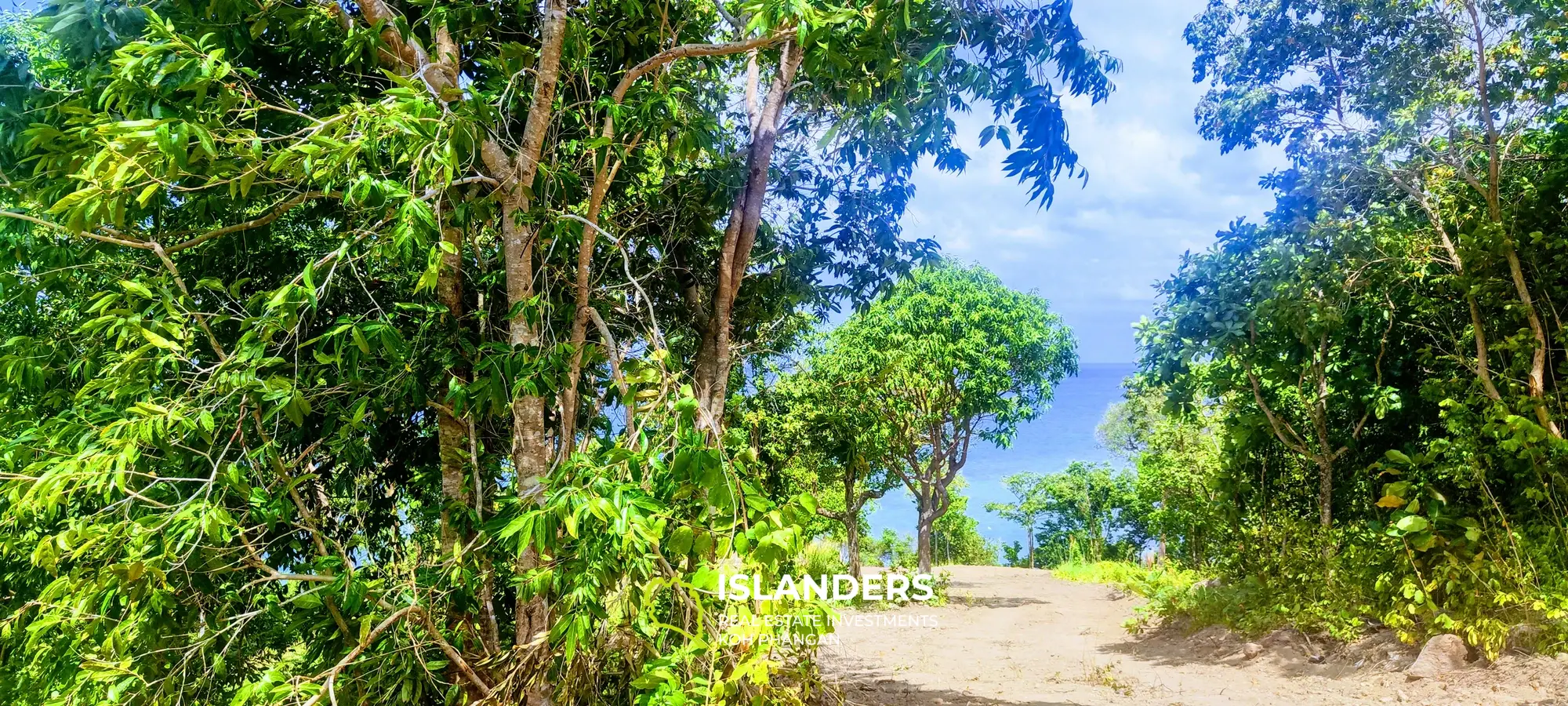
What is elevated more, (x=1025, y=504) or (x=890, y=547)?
(x=1025, y=504)

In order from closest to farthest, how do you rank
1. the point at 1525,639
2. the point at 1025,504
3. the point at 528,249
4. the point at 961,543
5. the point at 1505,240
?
the point at 528,249, the point at 1525,639, the point at 1505,240, the point at 1025,504, the point at 961,543

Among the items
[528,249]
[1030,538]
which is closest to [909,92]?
[528,249]

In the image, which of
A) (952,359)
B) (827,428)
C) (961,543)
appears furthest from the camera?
(961,543)

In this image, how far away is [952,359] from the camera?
10953 mm

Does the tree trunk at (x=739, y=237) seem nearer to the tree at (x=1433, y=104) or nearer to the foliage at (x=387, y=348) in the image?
the foliage at (x=387, y=348)

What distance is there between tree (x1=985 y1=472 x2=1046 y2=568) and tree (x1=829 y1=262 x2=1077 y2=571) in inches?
569

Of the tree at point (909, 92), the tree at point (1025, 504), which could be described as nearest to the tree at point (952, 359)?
the tree at point (909, 92)

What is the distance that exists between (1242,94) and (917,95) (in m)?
3.44

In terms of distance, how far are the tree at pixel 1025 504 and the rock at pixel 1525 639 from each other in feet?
70.4

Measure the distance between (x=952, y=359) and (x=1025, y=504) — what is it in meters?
16.3

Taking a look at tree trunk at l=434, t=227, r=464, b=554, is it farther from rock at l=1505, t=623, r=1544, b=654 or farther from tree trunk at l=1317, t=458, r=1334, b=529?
tree trunk at l=1317, t=458, r=1334, b=529

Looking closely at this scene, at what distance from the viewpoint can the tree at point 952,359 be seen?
36.1 ft

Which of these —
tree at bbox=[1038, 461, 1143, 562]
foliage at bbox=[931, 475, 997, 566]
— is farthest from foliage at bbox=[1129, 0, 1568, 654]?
foliage at bbox=[931, 475, 997, 566]

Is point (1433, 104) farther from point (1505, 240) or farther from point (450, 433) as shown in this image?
point (450, 433)
